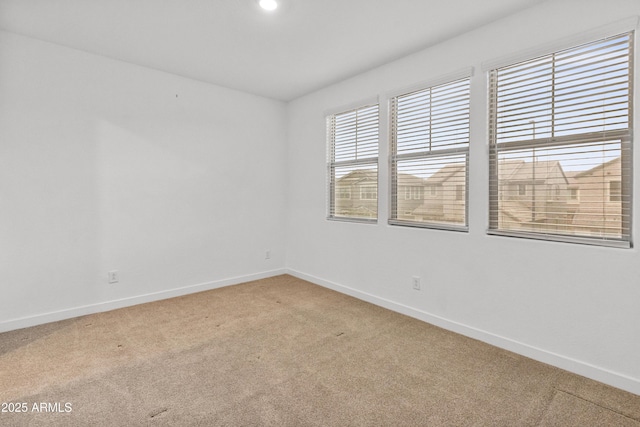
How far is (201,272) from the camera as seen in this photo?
13.4ft

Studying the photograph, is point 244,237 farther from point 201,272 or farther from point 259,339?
point 259,339

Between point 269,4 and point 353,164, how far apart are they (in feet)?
6.50

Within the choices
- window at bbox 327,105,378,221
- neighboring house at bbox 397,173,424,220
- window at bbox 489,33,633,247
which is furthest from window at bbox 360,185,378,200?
window at bbox 489,33,633,247

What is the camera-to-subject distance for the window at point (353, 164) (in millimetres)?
3736

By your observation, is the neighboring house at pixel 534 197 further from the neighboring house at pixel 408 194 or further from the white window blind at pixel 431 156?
the neighboring house at pixel 408 194

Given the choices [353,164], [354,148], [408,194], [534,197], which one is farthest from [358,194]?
[534,197]

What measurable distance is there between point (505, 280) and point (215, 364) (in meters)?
2.26

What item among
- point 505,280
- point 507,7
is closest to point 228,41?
point 507,7

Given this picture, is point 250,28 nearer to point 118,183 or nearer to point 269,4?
point 269,4

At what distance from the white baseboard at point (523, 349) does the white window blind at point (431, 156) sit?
85 centimetres

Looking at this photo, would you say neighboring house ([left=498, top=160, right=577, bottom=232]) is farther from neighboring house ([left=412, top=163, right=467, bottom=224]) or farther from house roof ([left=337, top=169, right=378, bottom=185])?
house roof ([left=337, top=169, right=378, bottom=185])

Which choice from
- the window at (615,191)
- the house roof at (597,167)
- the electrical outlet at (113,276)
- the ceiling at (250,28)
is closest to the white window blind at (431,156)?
Result: the ceiling at (250,28)

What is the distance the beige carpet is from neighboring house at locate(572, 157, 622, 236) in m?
A: 1.00

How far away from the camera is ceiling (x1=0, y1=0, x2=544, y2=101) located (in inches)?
95.0
